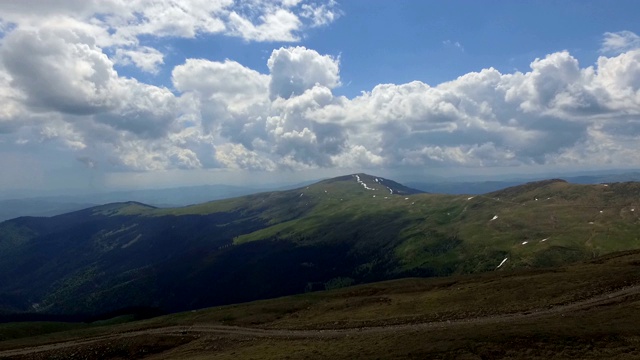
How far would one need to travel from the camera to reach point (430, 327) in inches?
2355

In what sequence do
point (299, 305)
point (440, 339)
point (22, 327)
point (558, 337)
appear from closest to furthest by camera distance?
point (558, 337) → point (440, 339) → point (299, 305) → point (22, 327)

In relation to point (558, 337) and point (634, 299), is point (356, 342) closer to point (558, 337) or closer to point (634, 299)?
point (558, 337)

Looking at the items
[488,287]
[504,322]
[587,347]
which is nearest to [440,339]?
[504,322]

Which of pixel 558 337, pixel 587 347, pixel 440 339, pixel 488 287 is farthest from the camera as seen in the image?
pixel 488 287

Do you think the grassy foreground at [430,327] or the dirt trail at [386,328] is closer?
the grassy foreground at [430,327]

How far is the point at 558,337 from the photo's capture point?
4478 centimetres

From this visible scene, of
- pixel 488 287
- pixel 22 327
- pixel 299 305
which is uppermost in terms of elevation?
pixel 488 287

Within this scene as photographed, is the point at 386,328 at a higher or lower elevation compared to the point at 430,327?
lower

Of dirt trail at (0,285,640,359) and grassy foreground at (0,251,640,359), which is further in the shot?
dirt trail at (0,285,640,359)

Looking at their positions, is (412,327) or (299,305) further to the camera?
(299,305)

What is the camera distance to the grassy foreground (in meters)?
44.7

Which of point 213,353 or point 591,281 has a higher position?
point 591,281

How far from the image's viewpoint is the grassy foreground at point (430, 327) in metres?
44.7

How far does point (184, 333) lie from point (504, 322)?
60654mm
